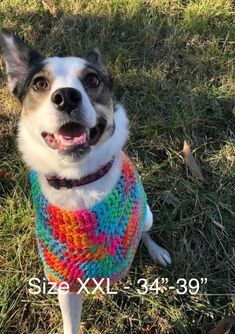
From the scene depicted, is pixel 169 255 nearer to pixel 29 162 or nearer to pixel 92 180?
pixel 92 180

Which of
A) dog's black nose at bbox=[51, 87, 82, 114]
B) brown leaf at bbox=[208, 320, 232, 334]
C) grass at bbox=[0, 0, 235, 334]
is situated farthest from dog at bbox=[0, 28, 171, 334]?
brown leaf at bbox=[208, 320, 232, 334]

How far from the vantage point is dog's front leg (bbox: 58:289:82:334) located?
7.15ft

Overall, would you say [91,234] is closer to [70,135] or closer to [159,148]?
[70,135]

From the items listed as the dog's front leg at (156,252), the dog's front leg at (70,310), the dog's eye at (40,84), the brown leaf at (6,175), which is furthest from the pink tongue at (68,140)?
the brown leaf at (6,175)

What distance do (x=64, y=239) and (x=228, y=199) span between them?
3.81 ft

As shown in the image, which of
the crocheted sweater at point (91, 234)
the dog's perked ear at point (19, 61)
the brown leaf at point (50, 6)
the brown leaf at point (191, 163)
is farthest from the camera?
the brown leaf at point (50, 6)

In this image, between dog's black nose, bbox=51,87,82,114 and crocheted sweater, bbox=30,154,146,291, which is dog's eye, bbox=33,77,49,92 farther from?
crocheted sweater, bbox=30,154,146,291

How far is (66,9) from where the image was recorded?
354 cm

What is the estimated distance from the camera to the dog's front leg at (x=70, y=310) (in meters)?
2.18

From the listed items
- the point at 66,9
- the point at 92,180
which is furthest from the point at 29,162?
the point at 66,9

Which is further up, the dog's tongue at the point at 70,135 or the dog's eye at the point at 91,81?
the dog's eye at the point at 91,81

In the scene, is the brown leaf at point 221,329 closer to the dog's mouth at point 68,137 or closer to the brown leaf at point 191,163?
the brown leaf at point 191,163

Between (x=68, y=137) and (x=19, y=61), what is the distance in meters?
0.53

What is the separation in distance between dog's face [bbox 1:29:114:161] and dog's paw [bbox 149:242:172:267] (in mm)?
917
